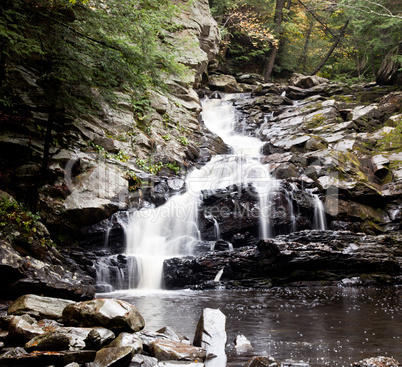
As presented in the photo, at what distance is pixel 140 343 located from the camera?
3430mm

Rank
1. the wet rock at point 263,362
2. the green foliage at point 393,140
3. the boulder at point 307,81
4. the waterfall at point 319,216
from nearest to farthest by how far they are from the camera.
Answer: the wet rock at point 263,362, the waterfall at point 319,216, the green foliage at point 393,140, the boulder at point 307,81

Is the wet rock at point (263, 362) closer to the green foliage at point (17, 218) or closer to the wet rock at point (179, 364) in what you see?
the wet rock at point (179, 364)

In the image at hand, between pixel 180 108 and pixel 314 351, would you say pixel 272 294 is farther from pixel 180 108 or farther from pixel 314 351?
pixel 180 108

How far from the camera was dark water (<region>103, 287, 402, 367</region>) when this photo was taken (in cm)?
381

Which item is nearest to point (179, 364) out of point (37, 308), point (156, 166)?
point (37, 308)

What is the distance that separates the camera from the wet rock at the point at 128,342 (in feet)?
10.8

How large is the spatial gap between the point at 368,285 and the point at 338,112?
35.6ft

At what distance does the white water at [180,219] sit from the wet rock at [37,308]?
159 inches

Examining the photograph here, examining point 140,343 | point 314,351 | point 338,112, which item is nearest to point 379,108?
point 338,112

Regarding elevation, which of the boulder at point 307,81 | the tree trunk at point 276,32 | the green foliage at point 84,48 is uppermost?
the tree trunk at point 276,32

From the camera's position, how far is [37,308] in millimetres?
4320

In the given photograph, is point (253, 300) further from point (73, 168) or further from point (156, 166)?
point (156, 166)

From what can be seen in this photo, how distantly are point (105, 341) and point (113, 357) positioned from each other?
15.6 inches

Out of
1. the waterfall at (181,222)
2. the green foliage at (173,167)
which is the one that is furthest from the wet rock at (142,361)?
the green foliage at (173,167)
